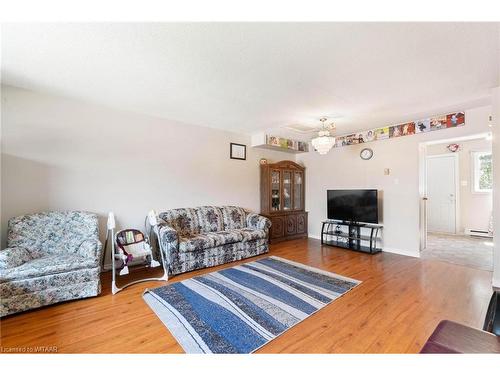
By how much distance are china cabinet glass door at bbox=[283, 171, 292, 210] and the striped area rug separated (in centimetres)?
205

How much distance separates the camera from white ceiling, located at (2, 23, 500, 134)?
1.59m

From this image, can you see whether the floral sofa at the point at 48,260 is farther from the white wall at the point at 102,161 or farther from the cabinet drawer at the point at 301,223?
the cabinet drawer at the point at 301,223

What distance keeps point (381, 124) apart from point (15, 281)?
525 centimetres

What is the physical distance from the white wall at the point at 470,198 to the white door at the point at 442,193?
13cm

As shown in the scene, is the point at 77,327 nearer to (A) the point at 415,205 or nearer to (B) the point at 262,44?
(B) the point at 262,44

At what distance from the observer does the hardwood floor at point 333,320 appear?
1599 millimetres

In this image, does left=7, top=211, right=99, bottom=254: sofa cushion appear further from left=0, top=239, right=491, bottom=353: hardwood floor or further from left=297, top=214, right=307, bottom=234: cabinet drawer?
left=297, top=214, right=307, bottom=234: cabinet drawer

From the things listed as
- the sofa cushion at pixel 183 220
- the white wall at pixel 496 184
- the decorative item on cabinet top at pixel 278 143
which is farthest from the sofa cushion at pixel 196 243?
the white wall at pixel 496 184

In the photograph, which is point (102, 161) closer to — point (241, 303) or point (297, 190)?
point (241, 303)

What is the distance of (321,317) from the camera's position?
196 centimetres

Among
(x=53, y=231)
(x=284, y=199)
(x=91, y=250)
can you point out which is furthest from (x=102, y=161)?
(x=284, y=199)

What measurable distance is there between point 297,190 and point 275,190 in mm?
687

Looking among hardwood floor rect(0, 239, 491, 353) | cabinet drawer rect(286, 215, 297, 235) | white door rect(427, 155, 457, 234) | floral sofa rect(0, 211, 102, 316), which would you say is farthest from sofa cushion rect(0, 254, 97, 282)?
white door rect(427, 155, 457, 234)
